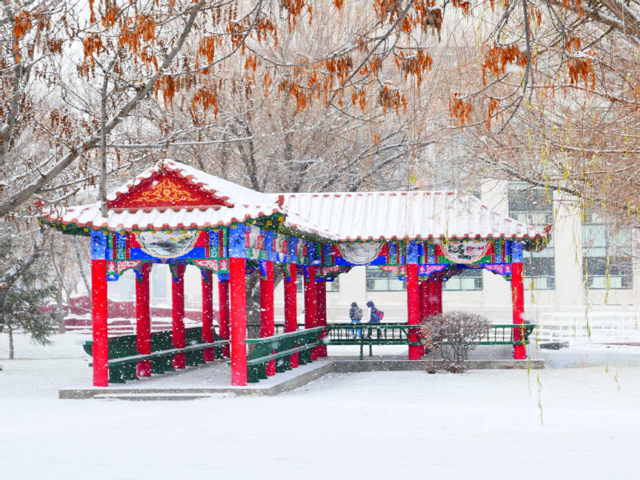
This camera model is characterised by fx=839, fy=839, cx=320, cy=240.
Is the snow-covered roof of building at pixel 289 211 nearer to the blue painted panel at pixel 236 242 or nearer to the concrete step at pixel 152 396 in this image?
the blue painted panel at pixel 236 242

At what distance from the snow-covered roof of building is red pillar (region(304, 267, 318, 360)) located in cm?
123

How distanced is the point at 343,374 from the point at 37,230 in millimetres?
12453

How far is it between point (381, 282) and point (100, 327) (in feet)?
123

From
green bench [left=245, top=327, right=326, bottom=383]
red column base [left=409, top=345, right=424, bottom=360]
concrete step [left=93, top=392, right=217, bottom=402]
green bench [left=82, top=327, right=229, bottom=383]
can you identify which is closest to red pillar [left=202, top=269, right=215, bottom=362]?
green bench [left=82, top=327, right=229, bottom=383]

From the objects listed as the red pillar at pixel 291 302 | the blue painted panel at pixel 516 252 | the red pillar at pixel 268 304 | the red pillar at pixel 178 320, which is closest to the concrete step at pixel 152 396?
the red pillar at pixel 268 304

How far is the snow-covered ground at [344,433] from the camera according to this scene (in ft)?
25.1

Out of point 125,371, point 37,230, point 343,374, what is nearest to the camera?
point 125,371

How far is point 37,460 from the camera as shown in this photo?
315 inches

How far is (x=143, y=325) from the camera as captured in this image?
15.9 m

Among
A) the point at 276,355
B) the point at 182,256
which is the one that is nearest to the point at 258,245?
the point at 182,256

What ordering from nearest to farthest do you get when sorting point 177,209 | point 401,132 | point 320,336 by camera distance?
point 177,209, point 320,336, point 401,132

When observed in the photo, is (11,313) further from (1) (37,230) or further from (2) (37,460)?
(2) (37,460)

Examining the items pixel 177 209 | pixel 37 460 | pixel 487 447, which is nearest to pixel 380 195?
pixel 177 209

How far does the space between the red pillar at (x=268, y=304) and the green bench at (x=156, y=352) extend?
7.27 feet
